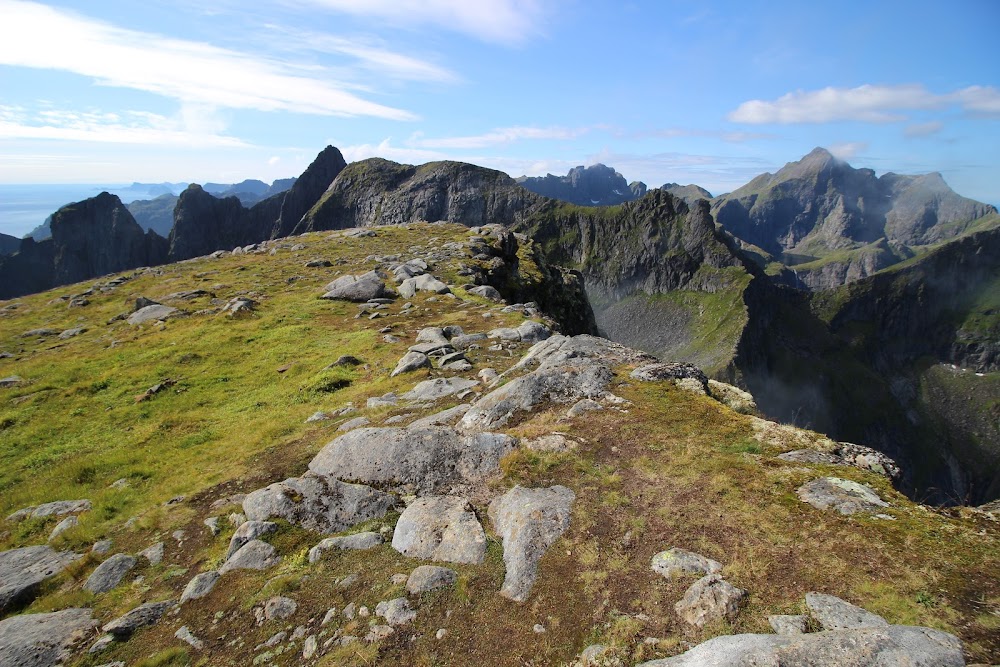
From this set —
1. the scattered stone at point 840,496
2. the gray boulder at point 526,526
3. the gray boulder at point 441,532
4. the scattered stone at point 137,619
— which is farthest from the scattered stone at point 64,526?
the scattered stone at point 840,496

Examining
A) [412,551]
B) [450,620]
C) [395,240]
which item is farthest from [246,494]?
[395,240]

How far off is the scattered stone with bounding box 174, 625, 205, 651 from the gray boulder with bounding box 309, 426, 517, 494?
5329 millimetres

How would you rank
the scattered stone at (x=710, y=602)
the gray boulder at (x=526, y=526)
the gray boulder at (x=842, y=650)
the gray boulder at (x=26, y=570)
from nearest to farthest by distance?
1. the gray boulder at (x=842, y=650)
2. the scattered stone at (x=710, y=602)
3. the gray boulder at (x=526, y=526)
4. the gray boulder at (x=26, y=570)

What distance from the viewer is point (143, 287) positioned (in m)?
55.7

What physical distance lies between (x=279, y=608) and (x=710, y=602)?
29.1 ft

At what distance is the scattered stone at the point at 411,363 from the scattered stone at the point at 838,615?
18835 mm

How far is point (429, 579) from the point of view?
10109mm

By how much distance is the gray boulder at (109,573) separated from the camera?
38.6ft

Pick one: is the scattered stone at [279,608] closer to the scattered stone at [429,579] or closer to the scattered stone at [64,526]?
the scattered stone at [429,579]

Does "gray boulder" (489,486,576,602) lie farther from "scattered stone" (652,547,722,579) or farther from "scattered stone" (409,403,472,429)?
"scattered stone" (409,403,472,429)

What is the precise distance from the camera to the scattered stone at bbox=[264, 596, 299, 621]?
992 cm

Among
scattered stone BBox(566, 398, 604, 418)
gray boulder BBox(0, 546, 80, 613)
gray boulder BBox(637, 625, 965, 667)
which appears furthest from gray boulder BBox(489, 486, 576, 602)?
gray boulder BBox(0, 546, 80, 613)

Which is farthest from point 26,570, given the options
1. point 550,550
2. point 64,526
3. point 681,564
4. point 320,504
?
point 681,564

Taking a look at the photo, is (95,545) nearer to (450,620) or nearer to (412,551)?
(412,551)
